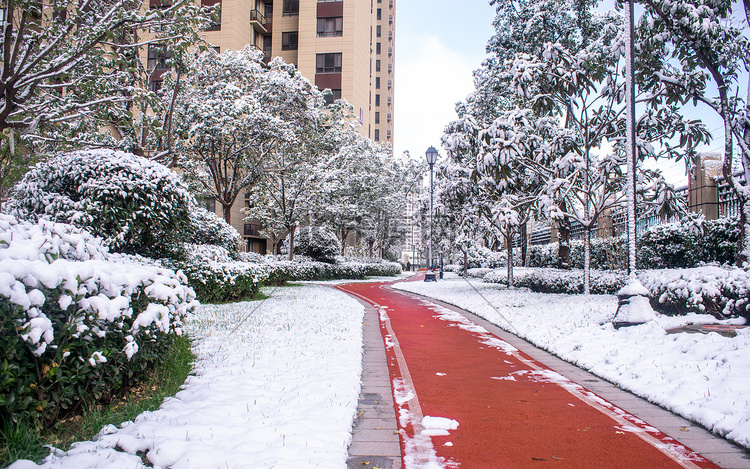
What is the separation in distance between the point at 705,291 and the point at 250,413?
25.2 feet

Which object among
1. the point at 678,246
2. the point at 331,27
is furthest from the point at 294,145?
the point at 331,27

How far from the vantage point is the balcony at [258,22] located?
43.1 metres

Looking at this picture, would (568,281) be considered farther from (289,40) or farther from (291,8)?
(291,8)

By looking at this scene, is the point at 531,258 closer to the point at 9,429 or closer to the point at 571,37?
the point at 571,37

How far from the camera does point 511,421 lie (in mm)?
4387

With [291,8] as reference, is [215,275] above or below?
below

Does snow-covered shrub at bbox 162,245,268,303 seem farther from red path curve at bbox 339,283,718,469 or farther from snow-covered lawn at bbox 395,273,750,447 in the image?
snow-covered lawn at bbox 395,273,750,447

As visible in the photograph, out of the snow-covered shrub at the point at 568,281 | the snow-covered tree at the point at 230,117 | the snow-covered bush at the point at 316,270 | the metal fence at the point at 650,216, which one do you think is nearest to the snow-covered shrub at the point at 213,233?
the snow-covered bush at the point at 316,270

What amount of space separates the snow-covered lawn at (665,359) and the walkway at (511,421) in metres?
0.36

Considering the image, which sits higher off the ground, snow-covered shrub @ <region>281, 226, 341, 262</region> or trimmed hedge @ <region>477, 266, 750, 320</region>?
snow-covered shrub @ <region>281, 226, 341, 262</region>

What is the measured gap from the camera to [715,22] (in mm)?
10938

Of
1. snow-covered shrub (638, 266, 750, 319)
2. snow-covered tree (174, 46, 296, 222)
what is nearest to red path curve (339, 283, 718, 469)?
snow-covered shrub (638, 266, 750, 319)

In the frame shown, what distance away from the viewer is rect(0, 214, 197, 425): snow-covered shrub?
3049mm

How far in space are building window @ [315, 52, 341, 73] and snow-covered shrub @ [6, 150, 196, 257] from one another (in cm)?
3903
